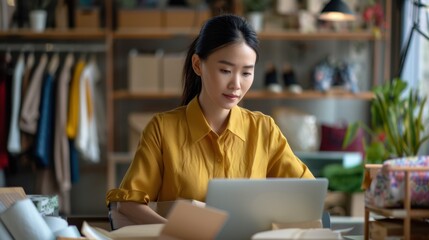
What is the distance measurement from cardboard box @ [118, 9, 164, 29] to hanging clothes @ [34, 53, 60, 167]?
70 centimetres

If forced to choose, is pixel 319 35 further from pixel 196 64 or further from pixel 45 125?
pixel 196 64

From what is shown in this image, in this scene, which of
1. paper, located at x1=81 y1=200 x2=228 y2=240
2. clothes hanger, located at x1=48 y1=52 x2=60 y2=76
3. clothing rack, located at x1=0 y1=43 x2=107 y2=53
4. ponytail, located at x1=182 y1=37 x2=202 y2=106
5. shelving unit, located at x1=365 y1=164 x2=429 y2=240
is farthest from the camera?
clothing rack, located at x1=0 y1=43 x2=107 y2=53

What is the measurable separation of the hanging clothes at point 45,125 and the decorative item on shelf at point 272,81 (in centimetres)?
166

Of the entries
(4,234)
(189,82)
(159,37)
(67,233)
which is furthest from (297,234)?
(159,37)

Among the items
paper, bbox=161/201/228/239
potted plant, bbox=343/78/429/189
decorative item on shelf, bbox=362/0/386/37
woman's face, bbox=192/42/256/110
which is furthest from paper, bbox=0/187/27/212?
decorative item on shelf, bbox=362/0/386/37

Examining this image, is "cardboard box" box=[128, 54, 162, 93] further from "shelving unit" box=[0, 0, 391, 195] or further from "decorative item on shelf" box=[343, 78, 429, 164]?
"decorative item on shelf" box=[343, 78, 429, 164]

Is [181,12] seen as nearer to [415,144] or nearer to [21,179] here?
[21,179]

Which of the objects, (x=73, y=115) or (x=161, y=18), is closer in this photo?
(x=73, y=115)

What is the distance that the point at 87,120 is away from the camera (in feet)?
17.4

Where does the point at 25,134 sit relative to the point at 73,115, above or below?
below

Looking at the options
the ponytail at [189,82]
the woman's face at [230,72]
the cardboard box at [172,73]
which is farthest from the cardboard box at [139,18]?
the woman's face at [230,72]

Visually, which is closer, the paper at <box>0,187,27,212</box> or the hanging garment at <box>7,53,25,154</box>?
the paper at <box>0,187,27,212</box>

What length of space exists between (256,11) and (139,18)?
0.92 meters

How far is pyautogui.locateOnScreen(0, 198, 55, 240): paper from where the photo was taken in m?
1.49
